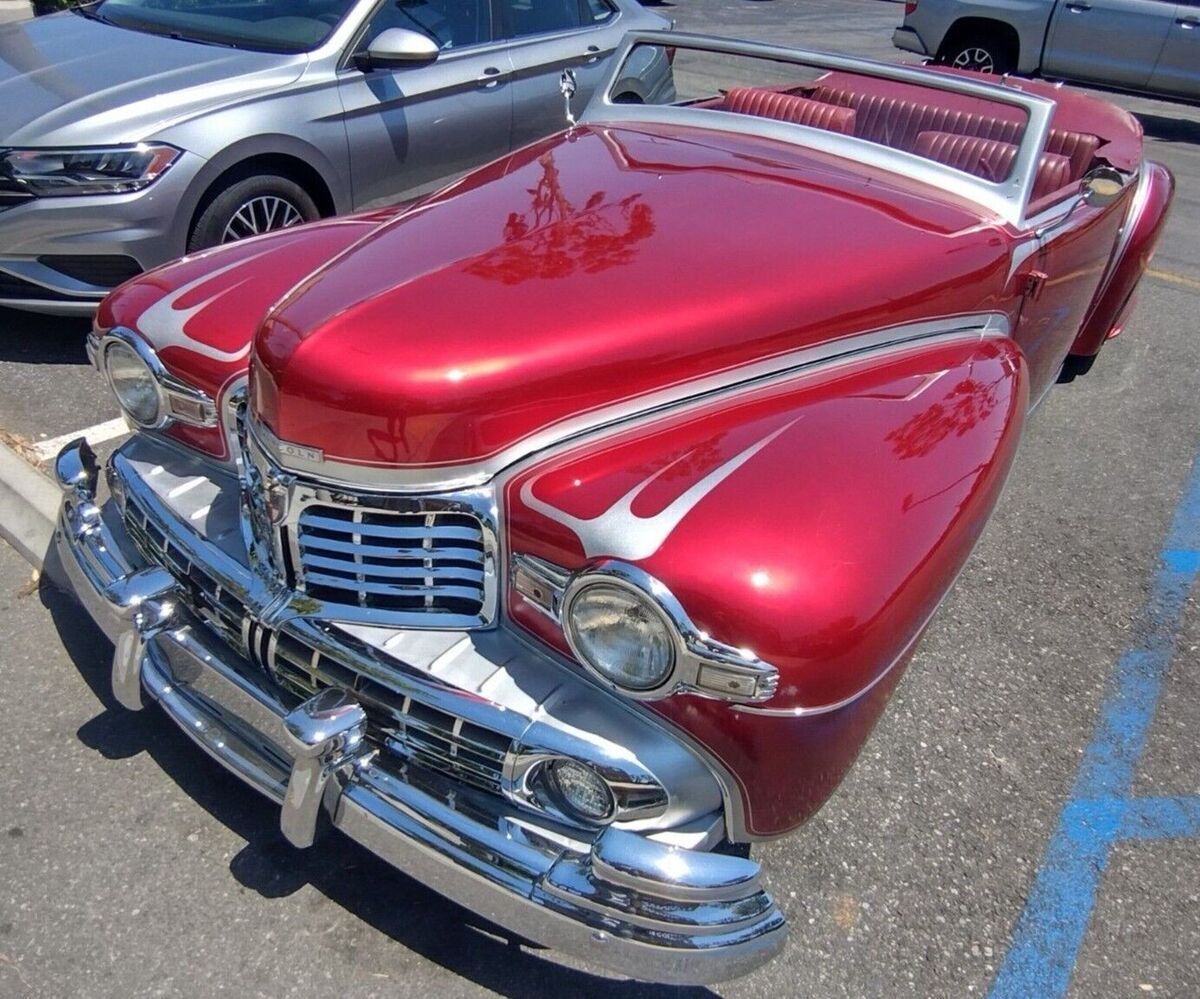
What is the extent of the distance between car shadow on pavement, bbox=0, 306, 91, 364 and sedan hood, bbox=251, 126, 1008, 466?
2.36m

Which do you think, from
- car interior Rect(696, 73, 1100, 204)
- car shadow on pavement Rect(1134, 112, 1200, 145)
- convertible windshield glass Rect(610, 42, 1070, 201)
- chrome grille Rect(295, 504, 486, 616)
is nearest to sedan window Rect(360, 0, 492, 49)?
convertible windshield glass Rect(610, 42, 1070, 201)

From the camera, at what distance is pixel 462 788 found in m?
1.92

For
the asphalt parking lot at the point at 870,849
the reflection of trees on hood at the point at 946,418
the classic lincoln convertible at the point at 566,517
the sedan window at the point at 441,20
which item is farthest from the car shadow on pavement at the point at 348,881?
the sedan window at the point at 441,20

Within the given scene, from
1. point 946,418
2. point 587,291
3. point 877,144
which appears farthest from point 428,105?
point 946,418

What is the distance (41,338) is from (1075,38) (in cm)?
935

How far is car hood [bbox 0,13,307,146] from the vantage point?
3895 mm

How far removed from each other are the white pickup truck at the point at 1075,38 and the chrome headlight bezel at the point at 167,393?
9.22 meters

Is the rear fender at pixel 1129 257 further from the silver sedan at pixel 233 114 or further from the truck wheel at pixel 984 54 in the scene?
the truck wheel at pixel 984 54

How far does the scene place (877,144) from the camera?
296cm

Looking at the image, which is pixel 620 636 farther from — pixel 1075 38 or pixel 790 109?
pixel 1075 38

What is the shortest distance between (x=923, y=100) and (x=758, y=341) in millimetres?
2403

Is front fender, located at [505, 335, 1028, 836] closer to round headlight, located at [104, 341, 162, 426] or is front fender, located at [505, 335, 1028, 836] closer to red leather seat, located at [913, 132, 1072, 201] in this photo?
round headlight, located at [104, 341, 162, 426]

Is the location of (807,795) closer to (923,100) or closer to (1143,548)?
(1143,548)

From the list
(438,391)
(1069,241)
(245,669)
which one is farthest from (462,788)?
(1069,241)
